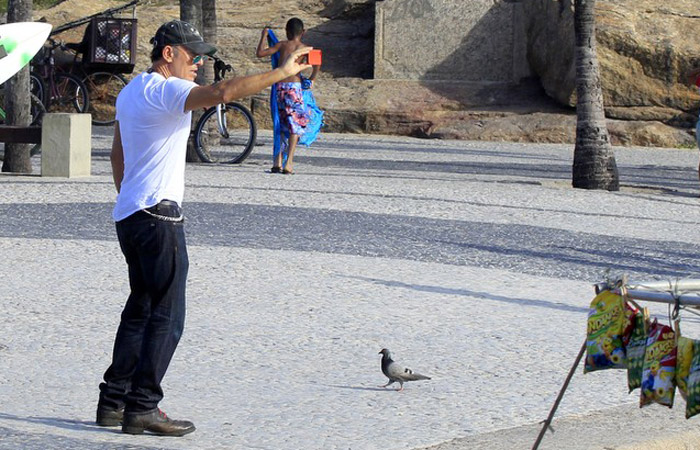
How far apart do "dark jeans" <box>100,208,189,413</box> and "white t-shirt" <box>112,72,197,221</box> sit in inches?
3.3

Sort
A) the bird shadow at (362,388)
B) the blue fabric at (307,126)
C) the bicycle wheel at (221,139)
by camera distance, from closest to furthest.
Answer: the bird shadow at (362,388)
the blue fabric at (307,126)
the bicycle wheel at (221,139)

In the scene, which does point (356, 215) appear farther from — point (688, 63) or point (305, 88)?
point (688, 63)

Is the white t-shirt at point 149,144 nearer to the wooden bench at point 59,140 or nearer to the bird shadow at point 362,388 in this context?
the bird shadow at point 362,388

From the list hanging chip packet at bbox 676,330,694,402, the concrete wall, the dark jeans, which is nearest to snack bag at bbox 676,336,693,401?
hanging chip packet at bbox 676,330,694,402

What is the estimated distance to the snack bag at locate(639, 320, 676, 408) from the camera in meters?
3.83

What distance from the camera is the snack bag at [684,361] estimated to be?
3791 mm

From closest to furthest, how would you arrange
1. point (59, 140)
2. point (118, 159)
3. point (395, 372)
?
point (118, 159), point (395, 372), point (59, 140)

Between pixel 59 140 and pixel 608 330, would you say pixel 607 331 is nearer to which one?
pixel 608 330

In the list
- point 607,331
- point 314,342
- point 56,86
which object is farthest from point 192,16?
point 607,331

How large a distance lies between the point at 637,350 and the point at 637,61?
64.8 feet

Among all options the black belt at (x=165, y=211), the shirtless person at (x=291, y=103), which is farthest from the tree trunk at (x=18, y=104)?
the black belt at (x=165, y=211)

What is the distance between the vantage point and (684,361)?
12.5 ft

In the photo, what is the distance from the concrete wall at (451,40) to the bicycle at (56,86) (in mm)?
5847

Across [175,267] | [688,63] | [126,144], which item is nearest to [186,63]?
[126,144]
